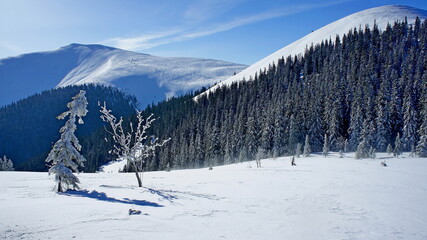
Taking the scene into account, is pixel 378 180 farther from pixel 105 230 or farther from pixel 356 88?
pixel 356 88

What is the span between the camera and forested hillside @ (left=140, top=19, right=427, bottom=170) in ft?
187

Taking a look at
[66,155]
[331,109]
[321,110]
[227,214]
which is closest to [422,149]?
[331,109]

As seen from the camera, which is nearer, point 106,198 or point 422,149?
point 106,198

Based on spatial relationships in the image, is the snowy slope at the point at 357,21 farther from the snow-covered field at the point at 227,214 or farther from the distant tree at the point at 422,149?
the snow-covered field at the point at 227,214

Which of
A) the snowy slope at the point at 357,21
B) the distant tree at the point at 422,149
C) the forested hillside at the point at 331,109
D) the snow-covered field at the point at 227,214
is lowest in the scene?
the snow-covered field at the point at 227,214

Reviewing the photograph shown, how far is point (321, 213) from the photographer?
11938mm

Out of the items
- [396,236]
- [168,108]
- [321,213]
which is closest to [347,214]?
[321,213]

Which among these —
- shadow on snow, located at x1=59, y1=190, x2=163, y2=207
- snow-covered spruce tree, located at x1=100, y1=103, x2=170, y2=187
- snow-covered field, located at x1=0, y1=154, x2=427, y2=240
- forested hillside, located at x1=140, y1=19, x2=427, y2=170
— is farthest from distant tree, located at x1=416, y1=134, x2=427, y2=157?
shadow on snow, located at x1=59, y1=190, x2=163, y2=207

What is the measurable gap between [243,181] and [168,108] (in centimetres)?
12899

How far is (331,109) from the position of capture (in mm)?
65062

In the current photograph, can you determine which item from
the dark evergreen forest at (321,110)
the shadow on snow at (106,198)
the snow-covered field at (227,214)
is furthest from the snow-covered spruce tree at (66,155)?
the dark evergreen forest at (321,110)

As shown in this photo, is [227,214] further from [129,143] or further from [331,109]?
[331,109]

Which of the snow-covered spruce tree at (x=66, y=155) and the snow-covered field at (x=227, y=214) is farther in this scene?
the snow-covered spruce tree at (x=66, y=155)

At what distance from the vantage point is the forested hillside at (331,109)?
187 feet
